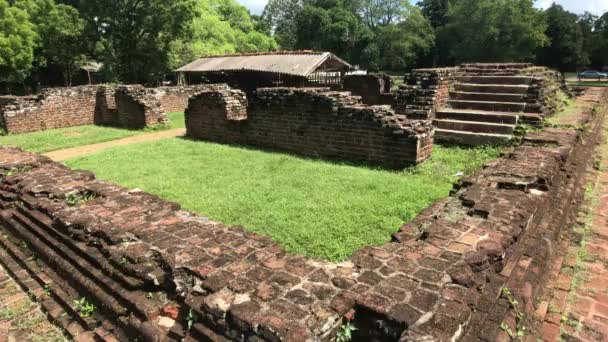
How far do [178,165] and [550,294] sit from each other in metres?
6.27

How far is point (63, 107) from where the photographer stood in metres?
13.4

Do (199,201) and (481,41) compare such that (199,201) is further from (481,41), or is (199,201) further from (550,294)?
(481,41)

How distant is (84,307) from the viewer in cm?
296

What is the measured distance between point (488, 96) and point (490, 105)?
408 millimetres

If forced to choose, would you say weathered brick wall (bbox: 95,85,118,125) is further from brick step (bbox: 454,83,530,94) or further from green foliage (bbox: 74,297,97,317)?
green foliage (bbox: 74,297,97,317)

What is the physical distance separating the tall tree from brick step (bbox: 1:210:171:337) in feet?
155

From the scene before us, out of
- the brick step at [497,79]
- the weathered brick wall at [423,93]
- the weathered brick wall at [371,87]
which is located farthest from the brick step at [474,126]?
the weathered brick wall at [371,87]

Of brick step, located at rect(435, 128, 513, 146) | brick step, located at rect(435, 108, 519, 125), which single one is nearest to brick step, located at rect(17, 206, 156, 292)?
brick step, located at rect(435, 128, 513, 146)

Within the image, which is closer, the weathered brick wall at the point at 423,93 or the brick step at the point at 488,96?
the weathered brick wall at the point at 423,93

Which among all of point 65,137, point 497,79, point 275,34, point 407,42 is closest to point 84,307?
point 497,79

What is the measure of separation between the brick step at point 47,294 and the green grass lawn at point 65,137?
6.69 m

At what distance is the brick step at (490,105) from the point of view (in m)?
8.36

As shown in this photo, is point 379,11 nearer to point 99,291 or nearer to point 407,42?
point 407,42

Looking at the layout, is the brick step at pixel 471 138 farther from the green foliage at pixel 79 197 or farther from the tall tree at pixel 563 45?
the tall tree at pixel 563 45
